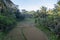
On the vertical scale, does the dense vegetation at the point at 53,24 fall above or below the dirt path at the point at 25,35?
above

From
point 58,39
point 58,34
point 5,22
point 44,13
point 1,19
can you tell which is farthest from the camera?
point 44,13

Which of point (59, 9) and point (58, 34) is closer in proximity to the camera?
point (58, 34)

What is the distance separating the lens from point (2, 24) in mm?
20828

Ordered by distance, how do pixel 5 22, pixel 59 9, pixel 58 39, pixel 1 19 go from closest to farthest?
pixel 58 39, pixel 1 19, pixel 5 22, pixel 59 9

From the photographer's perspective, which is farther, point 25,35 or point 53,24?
point 53,24

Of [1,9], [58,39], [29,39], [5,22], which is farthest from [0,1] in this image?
[58,39]

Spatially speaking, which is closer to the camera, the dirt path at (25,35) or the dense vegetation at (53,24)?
the dirt path at (25,35)

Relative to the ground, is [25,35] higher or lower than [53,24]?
lower

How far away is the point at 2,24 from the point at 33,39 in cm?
641

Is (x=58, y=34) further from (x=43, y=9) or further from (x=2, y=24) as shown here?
(x=43, y=9)

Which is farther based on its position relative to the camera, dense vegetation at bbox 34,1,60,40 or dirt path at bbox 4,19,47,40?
dense vegetation at bbox 34,1,60,40

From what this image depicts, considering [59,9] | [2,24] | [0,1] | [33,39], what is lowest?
[33,39]

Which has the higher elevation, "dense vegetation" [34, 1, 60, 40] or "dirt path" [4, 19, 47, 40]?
"dense vegetation" [34, 1, 60, 40]

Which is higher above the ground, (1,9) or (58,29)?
(1,9)
